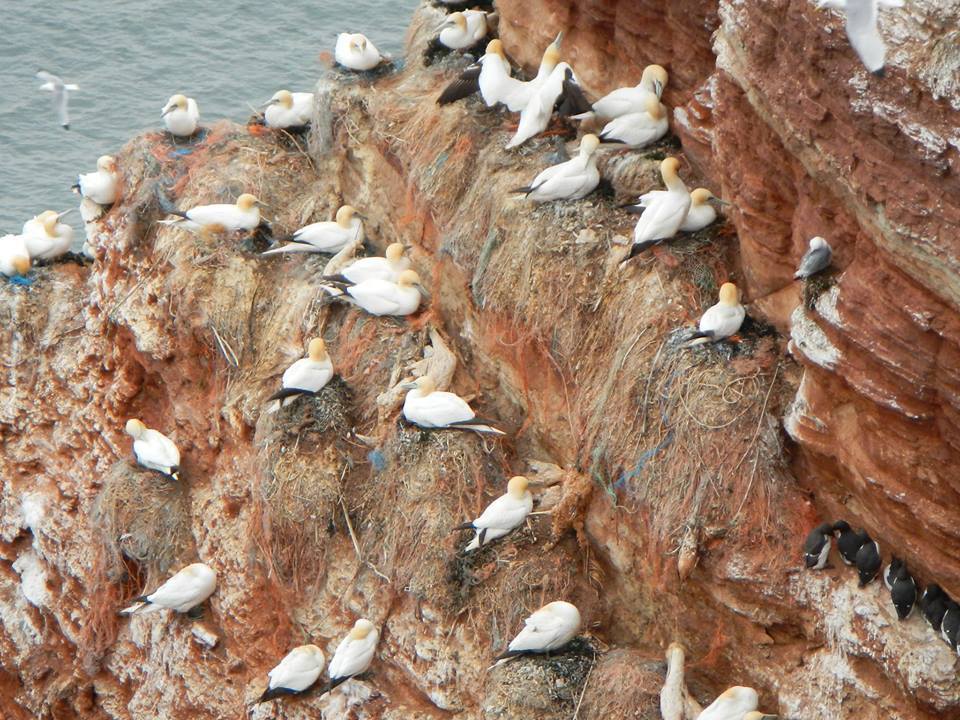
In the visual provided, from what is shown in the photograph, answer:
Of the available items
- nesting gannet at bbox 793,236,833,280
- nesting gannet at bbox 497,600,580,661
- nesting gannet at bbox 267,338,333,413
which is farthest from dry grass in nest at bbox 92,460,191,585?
nesting gannet at bbox 793,236,833,280

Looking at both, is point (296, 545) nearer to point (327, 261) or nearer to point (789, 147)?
point (327, 261)

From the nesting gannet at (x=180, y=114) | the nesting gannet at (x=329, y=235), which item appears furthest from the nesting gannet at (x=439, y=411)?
the nesting gannet at (x=180, y=114)

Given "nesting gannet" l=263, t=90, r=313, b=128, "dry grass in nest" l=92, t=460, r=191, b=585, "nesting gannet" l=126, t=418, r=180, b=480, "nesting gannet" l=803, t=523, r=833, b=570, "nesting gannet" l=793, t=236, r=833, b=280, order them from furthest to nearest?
"nesting gannet" l=263, t=90, r=313, b=128
"dry grass in nest" l=92, t=460, r=191, b=585
"nesting gannet" l=126, t=418, r=180, b=480
"nesting gannet" l=803, t=523, r=833, b=570
"nesting gannet" l=793, t=236, r=833, b=280

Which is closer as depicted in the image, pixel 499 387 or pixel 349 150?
pixel 499 387

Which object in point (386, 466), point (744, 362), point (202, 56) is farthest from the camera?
point (202, 56)

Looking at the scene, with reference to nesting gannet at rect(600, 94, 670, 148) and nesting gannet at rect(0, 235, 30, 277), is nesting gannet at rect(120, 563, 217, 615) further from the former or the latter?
nesting gannet at rect(600, 94, 670, 148)

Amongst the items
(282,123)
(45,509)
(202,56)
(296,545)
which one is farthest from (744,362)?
(202,56)
